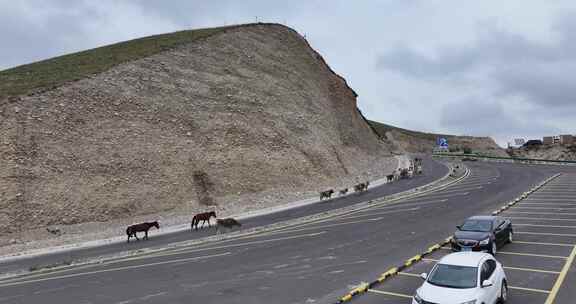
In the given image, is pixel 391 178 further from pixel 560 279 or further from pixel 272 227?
pixel 560 279

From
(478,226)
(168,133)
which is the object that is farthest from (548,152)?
(478,226)

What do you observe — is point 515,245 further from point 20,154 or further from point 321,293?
point 20,154

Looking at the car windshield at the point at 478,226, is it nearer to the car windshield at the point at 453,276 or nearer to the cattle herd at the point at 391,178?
the car windshield at the point at 453,276

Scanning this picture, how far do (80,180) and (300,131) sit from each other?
2893 cm

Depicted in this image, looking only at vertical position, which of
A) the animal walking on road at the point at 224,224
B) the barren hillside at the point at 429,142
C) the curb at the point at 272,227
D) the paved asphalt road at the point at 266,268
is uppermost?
the barren hillside at the point at 429,142

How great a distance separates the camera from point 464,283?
13.4 m

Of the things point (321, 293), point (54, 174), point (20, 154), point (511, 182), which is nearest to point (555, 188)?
point (511, 182)

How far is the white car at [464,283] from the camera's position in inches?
501

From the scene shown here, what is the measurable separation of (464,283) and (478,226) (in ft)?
28.5

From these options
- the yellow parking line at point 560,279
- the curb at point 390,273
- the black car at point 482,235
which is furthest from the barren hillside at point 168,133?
the yellow parking line at point 560,279

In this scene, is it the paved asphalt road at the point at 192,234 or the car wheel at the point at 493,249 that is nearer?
the car wheel at the point at 493,249

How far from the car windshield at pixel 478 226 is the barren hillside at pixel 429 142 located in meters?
124

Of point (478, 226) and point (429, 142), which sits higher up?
point (429, 142)

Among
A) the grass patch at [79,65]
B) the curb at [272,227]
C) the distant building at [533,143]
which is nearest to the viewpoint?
the curb at [272,227]
